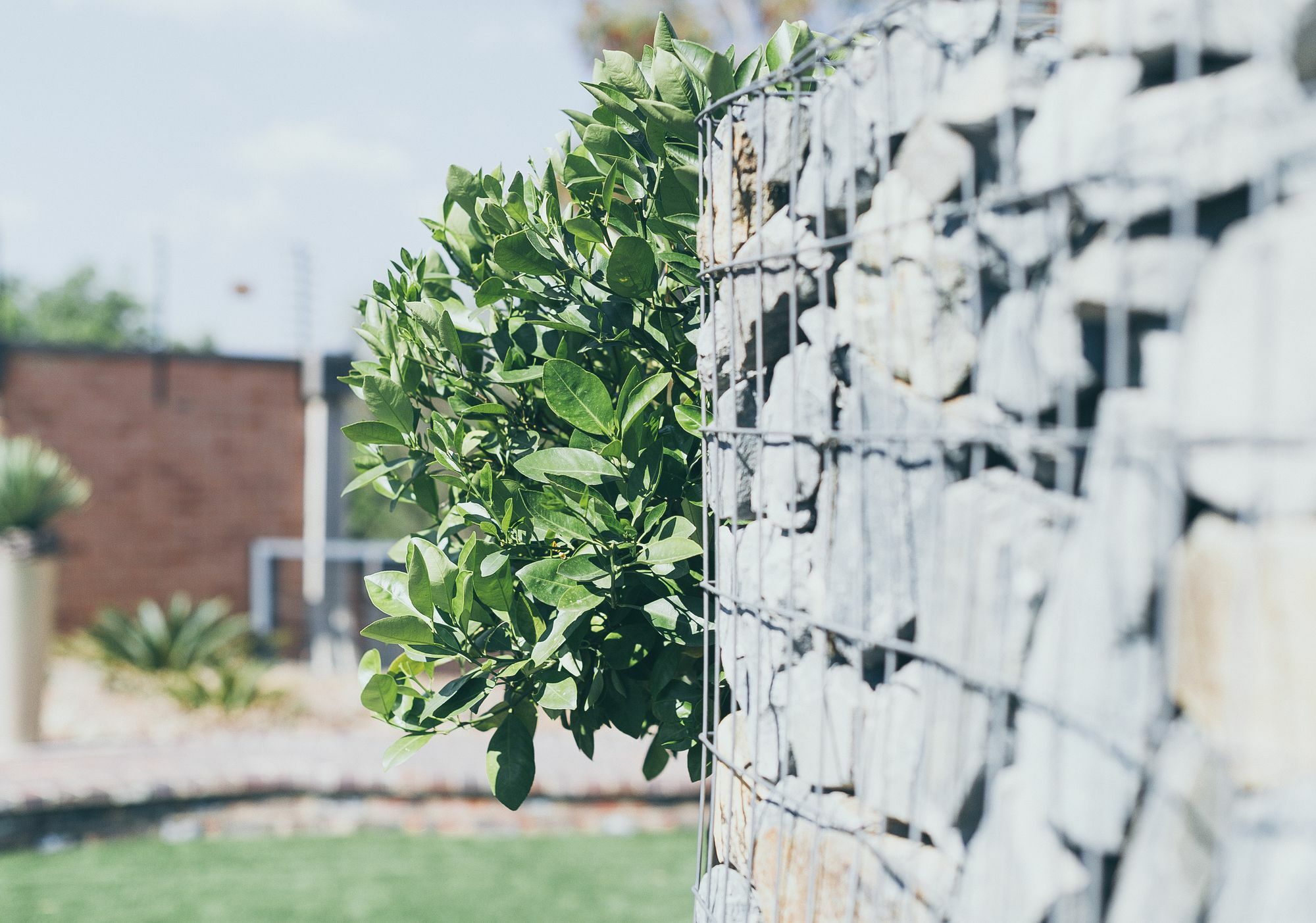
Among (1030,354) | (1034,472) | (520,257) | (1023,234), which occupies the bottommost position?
(1034,472)

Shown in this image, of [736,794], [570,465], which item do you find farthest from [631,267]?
[736,794]

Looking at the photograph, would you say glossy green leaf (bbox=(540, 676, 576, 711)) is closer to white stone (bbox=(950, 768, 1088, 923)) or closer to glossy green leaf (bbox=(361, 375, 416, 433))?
glossy green leaf (bbox=(361, 375, 416, 433))

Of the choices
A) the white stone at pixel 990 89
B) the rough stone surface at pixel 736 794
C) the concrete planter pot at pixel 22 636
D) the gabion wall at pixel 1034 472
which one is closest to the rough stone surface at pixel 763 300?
the gabion wall at pixel 1034 472

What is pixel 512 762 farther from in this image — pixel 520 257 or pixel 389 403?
pixel 520 257

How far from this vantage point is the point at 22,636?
5.99 metres

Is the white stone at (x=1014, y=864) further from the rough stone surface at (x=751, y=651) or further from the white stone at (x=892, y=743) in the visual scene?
the rough stone surface at (x=751, y=651)

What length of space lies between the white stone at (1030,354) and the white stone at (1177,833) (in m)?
0.28

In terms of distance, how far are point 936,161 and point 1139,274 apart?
0.25 m

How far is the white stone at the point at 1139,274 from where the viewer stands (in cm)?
82

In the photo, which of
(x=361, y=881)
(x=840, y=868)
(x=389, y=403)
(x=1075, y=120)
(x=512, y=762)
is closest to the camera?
(x=1075, y=120)

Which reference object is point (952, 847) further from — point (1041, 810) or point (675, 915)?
point (675, 915)

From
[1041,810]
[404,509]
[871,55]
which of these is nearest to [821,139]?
[871,55]

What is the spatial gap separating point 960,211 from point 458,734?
5762 millimetres

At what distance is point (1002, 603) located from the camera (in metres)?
0.94
